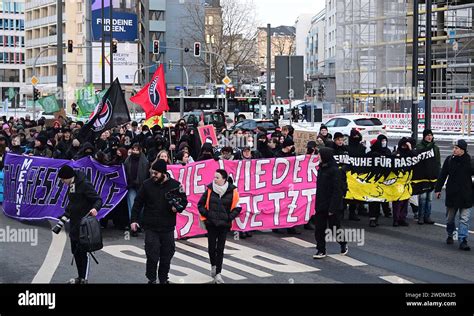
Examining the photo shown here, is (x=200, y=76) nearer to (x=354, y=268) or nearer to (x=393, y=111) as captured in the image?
(x=393, y=111)

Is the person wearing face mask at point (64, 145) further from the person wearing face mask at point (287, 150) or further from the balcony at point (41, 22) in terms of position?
the balcony at point (41, 22)

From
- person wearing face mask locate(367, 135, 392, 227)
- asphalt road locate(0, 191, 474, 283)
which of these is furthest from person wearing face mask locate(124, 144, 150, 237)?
person wearing face mask locate(367, 135, 392, 227)

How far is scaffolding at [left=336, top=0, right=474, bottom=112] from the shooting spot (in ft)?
158

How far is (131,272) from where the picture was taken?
36.5 ft

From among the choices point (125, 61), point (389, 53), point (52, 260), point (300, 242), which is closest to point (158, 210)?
point (52, 260)

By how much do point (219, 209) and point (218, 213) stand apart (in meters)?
0.06

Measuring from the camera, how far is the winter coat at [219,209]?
34.2 feet

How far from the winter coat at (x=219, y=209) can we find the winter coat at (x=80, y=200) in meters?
1.41

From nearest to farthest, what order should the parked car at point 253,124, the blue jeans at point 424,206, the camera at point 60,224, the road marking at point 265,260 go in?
the camera at point 60,224 → the road marking at point 265,260 → the blue jeans at point 424,206 → the parked car at point 253,124

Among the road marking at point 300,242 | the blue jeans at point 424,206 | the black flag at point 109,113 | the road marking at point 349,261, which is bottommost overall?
the road marking at point 349,261

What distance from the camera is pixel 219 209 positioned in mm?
10469

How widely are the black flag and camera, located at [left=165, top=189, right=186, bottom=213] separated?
834 cm

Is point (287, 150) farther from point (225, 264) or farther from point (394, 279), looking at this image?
point (394, 279)

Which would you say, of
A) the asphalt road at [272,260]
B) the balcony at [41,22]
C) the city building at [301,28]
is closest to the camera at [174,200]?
the asphalt road at [272,260]
